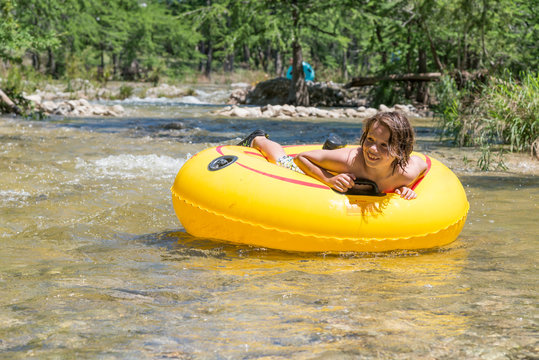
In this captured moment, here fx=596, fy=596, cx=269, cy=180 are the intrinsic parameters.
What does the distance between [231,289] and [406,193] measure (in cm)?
152

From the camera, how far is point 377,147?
12.5ft

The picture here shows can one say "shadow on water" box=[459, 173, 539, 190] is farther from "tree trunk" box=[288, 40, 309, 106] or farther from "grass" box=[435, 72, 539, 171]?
"tree trunk" box=[288, 40, 309, 106]

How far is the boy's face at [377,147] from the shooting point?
376 cm

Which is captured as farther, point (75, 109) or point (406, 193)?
point (75, 109)

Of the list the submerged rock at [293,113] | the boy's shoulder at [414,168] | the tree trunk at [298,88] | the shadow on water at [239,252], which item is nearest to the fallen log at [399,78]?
the submerged rock at [293,113]

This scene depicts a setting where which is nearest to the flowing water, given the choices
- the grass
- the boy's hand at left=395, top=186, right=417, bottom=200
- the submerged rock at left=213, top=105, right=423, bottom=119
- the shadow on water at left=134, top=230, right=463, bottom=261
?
the shadow on water at left=134, top=230, right=463, bottom=261

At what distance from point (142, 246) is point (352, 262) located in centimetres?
149

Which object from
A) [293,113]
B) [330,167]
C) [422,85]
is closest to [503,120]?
[330,167]

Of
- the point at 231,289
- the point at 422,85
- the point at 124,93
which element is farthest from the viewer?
the point at 124,93

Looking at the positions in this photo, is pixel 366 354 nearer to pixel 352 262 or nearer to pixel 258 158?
pixel 352 262

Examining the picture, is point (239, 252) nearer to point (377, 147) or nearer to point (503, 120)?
point (377, 147)

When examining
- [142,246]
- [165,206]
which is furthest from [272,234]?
[165,206]

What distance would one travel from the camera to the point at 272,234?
3951mm

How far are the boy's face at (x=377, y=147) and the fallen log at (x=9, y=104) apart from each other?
36.4 ft
